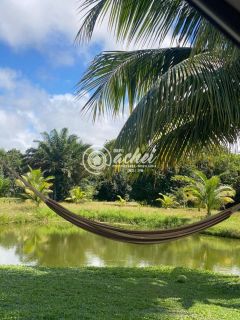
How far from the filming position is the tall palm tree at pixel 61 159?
1759cm

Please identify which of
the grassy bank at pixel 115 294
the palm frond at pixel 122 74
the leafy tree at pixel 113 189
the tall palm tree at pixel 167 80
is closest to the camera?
the tall palm tree at pixel 167 80

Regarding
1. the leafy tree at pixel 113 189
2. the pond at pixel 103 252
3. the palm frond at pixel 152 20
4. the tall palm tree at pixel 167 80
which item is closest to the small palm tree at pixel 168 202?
the leafy tree at pixel 113 189

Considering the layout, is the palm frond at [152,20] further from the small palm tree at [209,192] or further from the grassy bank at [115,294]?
the small palm tree at [209,192]

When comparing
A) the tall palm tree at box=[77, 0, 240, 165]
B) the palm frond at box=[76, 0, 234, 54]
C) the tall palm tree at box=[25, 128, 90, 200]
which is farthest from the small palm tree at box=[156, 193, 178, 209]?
the palm frond at box=[76, 0, 234, 54]

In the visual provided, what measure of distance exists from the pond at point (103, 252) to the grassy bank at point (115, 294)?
54.7 inches

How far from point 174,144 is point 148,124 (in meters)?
0.88

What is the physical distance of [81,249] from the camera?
25.5ft

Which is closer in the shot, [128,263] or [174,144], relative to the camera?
[174,144]

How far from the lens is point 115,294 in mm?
3783

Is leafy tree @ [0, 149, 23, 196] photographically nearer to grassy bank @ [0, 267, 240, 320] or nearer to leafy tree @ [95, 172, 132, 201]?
leafy tree @ [95, 172, 132, 201]

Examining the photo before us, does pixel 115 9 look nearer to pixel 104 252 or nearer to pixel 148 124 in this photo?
pixel 148 124

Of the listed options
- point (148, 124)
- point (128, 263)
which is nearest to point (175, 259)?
point (128, 263)

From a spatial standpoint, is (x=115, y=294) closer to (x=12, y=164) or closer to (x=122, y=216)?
(x=122, y=216)

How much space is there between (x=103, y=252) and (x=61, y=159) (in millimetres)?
10419
